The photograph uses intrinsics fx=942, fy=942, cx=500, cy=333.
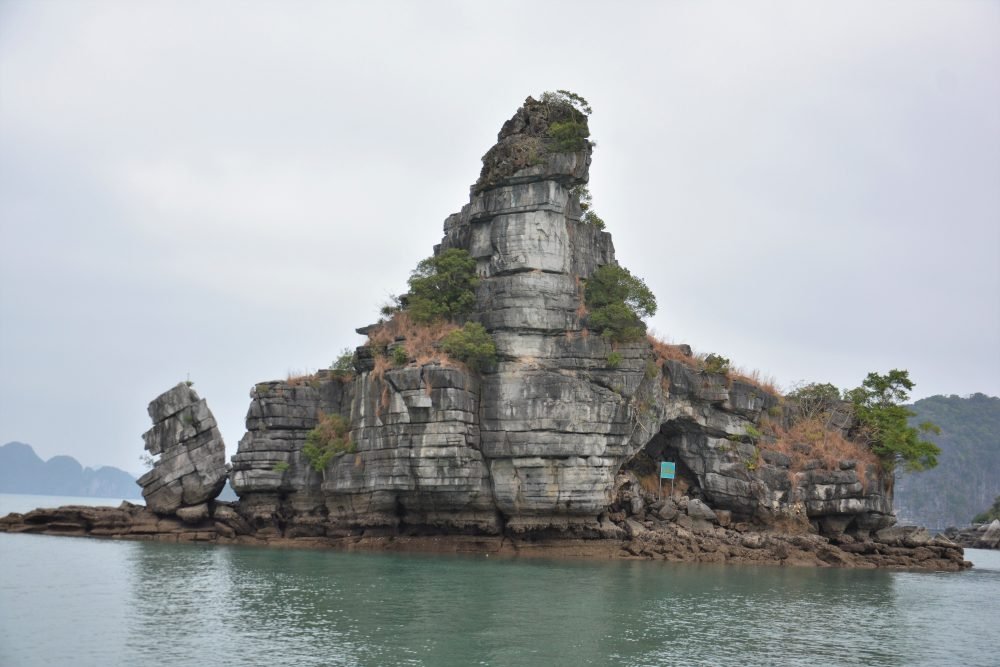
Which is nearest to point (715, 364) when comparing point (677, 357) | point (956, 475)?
point (677, 357)

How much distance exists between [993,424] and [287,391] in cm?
15324

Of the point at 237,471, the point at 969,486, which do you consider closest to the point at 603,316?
the point at 237,471

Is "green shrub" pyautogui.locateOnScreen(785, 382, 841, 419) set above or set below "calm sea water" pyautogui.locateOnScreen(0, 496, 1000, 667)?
above

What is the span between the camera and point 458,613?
27.4 metres

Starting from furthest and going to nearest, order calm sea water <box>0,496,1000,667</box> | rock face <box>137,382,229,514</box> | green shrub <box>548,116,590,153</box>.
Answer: rock face <box>137,382,229,514</box> < green shrub <box>548,116,590,153</box> < calm sea water <box>0,496,1000,667</box>

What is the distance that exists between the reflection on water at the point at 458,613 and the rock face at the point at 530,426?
3.52 meters

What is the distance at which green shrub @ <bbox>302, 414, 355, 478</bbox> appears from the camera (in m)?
44.2

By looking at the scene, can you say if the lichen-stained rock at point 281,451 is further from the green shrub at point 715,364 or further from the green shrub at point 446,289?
the green shrub at point 715,364

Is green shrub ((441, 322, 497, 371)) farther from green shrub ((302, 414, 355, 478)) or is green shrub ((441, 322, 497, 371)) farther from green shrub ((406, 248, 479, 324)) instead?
green shrub ((302, 414, 355, 478))

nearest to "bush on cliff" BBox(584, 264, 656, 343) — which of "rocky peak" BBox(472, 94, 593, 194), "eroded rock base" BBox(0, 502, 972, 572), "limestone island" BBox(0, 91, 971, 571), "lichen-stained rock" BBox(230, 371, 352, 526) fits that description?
"limestone island" BBox(0, 91, 971, 571)

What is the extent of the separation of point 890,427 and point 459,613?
29388 millimetres

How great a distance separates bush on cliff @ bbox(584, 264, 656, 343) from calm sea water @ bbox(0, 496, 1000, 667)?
10554 mm

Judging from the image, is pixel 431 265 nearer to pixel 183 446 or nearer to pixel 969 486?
pixel 183 446

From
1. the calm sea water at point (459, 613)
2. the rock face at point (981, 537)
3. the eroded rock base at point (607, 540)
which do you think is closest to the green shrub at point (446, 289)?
the eroded rock base at point (607, 540)
